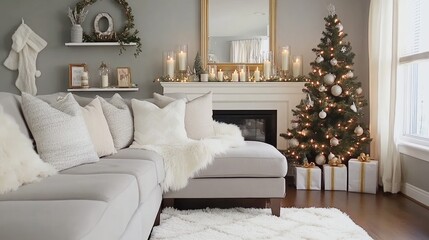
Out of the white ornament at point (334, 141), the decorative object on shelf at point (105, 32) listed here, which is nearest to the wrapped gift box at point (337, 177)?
the white ornament at point (334, 141)

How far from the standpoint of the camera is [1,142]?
1805 millimetres

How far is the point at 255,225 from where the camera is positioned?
286cm

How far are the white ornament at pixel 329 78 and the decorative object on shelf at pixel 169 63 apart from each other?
70.4 inches

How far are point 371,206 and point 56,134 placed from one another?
2625 mm

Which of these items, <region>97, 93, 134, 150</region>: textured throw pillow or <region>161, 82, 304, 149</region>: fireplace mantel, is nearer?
<region>97, 93, 134, 150</region>: textured throw pillow

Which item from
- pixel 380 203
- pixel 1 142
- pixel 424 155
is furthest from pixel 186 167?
pixel 424 155

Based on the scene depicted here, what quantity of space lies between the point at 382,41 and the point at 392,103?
656 millimetres

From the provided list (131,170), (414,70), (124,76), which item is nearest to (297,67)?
(414,70)

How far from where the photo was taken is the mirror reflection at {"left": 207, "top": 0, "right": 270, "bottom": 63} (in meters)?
4.94

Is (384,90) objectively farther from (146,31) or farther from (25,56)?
(25,56)

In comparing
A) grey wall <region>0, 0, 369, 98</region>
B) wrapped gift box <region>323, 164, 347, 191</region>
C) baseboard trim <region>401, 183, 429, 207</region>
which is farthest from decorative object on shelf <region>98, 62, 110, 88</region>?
baseboard trim <region>401, 183, 429, 207</region>

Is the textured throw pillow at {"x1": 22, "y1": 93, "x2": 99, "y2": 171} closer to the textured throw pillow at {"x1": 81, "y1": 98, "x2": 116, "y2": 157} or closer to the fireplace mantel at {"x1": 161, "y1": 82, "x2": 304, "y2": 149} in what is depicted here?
the textured throw pillow at {"x1": 81, "y1": 98, "x2": 116, "y2": 157}

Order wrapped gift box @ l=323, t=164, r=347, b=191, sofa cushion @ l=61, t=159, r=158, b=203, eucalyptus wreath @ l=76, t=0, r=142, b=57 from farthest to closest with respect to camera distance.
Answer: eucalyptus wreath @ l=76, t=0, r=142, b=57
wrapped gift box @ l=323, t=164, r=347, b=191
sofa cushion @ l=61, t=159, r=158, b=203

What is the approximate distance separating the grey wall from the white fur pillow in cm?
313
